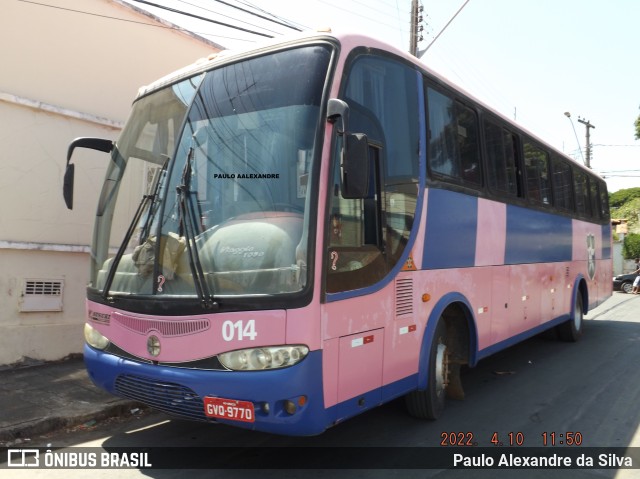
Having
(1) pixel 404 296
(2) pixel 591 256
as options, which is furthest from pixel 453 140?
(2) pixel 591 256

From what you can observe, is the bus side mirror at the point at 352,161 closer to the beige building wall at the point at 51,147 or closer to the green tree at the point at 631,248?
the beige building wall at the point at 51,147

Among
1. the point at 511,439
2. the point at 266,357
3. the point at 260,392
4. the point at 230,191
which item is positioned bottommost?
the point at 511,439

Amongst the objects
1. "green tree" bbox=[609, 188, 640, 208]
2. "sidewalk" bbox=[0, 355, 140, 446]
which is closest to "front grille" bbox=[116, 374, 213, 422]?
"sidewalk" bbox=[0, 355, 140, 446]

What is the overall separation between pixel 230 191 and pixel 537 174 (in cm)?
576

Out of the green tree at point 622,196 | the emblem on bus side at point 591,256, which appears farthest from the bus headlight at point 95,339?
the green tree at point 622,196

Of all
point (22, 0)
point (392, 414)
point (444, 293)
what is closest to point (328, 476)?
point (392, 414)

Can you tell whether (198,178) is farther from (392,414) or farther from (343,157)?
(392,414)

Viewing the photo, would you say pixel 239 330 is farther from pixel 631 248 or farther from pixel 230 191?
pixel 631 248

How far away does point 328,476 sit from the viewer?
3889 millimetres

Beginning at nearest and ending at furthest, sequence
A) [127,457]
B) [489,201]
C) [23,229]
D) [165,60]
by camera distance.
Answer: [127,457]
[489,201]
[23,229]
[165,60]

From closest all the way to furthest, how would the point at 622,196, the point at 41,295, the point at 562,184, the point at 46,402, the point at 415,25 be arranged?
1. the point at 46,402
2. the point at 41,295
3. the point at 562,184
4. the point at 415,25
5. the point at 622,196

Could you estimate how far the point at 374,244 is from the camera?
411 centimetres

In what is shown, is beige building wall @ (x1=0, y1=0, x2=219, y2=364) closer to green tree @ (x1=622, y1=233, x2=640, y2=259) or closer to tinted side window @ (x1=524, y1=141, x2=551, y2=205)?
tinted side window @ (x1=524, y1=141, x2=551, y2=205)

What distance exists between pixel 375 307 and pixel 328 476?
1.30 m
